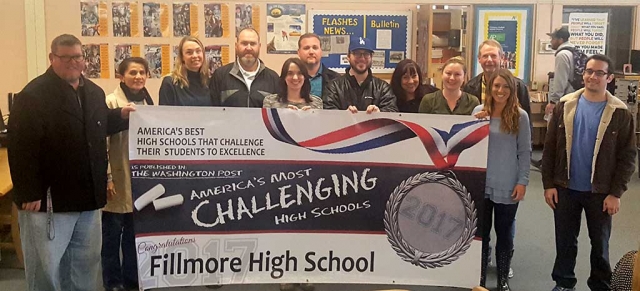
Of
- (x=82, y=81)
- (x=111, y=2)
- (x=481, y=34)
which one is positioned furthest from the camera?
(x=481, y=34)

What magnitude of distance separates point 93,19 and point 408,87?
3529 millimetres

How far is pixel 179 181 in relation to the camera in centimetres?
336

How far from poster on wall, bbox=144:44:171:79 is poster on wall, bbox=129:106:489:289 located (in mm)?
3065

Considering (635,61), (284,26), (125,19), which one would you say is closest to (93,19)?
(125,19)

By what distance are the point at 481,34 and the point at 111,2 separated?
167 inches

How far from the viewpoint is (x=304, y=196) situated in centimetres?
343

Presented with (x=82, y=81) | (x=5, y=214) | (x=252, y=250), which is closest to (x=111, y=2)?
(x=5, y=214)

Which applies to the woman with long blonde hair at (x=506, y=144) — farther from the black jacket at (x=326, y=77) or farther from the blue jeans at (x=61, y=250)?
the blue jeans at (x=61, y=250)

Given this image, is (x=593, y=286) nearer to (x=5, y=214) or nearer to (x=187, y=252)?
(x=187, y=252)

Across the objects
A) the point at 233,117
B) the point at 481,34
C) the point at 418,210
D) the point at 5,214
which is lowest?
the point at 5,214

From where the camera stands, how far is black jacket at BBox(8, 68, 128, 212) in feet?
9.70

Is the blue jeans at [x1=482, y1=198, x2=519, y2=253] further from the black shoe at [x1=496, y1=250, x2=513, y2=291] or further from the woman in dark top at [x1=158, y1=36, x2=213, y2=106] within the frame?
the woman in dark top at [x1=158, y1=36, x2=213, y2=106]

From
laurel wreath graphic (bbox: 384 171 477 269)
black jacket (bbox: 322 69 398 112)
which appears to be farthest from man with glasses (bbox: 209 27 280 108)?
laurel wreath graphic (bbox: 384 171 477 269)

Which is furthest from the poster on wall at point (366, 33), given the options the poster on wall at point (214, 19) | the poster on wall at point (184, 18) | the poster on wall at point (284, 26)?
the poster on wall at point (184, 18)
